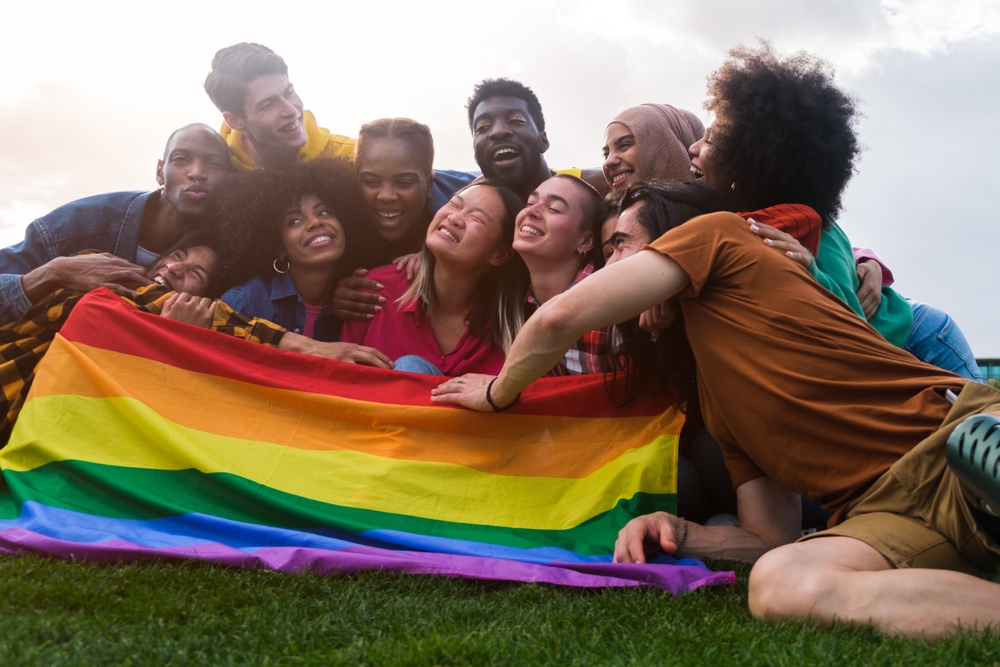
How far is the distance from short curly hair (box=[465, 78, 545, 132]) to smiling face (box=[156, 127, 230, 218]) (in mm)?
1729

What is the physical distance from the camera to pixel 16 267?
523 cm

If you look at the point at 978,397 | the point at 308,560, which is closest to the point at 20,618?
the point at 308,560

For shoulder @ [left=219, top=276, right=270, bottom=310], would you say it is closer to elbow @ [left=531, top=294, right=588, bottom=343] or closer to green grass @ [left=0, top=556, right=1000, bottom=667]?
green grass @ [left=0, top=556, right=1000, bottom=667]


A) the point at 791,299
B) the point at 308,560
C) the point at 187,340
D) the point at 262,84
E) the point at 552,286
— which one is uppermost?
the point at 262,84

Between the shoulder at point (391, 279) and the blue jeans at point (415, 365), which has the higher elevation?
the shoulder at point (391, 279)

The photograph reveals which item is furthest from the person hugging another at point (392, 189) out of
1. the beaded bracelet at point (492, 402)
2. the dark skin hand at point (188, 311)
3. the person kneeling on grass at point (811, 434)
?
the person kneeling on grass at point (811, 434)

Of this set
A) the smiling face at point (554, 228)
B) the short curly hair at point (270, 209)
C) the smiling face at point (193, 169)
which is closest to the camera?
the smiling face at point (554, 228)

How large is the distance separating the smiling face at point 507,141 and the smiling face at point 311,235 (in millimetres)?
1080

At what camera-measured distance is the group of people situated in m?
2.40

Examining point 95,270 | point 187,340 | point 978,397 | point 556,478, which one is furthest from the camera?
point 95,270

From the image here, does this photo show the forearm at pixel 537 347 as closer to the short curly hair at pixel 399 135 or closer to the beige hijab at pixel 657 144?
the beige hijab at pixel 657 144

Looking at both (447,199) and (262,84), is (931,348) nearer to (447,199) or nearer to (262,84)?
(447,199)

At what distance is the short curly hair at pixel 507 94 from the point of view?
5457 mm

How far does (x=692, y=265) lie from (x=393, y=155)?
113 inches
